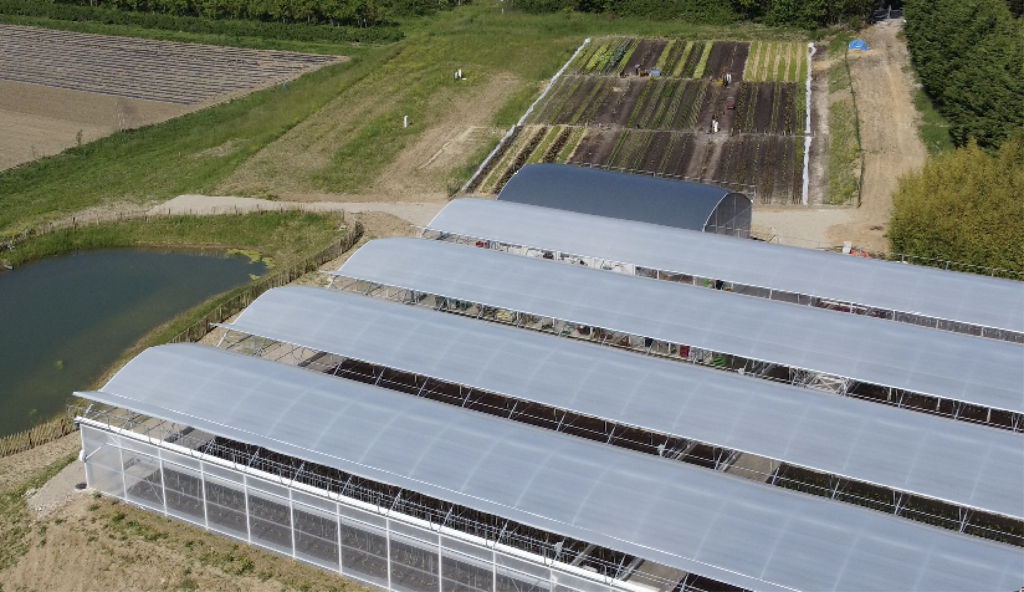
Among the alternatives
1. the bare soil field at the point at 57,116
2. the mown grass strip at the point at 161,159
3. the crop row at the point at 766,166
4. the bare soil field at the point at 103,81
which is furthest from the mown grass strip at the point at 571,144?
the bare soil field at the point at 57,116

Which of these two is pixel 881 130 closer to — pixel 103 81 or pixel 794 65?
pixel 794 65

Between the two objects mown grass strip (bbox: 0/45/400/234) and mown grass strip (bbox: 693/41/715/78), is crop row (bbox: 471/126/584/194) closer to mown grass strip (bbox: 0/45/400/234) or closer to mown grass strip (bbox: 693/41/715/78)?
mown grass strip (bbox: 693/41/715/78)

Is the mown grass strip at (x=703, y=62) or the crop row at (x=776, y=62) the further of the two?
the mown grass strip at (x=703, y=62)

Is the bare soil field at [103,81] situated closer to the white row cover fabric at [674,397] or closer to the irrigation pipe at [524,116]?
the irrigation pipe at [524,116]

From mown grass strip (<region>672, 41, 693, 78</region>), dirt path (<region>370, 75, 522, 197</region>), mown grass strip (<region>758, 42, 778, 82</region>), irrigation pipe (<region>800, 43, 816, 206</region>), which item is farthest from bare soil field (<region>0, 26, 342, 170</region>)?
irrigation pipe (<region>800, 43, 816, 206</region>)

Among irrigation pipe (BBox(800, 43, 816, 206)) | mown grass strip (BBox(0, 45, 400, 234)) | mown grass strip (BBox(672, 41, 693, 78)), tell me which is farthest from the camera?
mown grass strip (BBox(672, 41, 693, 78))

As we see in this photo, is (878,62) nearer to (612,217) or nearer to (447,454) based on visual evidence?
(612,217)
